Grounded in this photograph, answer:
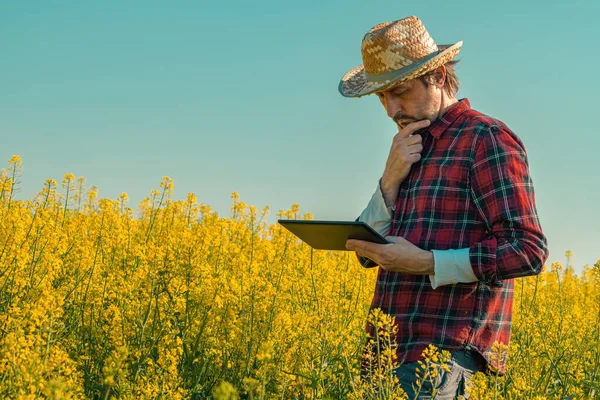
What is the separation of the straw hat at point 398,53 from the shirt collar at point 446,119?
7.2 inches

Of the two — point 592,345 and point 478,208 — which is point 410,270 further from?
point 592,345

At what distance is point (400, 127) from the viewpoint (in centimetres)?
302

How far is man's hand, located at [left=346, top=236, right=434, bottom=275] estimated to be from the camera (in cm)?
266

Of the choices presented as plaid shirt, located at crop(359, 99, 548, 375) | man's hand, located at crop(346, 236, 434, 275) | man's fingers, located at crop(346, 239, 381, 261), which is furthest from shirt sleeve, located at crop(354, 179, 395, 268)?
man's hand, located at crop(346, 236, 434, 275)

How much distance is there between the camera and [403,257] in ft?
8.75

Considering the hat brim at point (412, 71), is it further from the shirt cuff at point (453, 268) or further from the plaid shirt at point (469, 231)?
the shirt cuff at point (453, 268)

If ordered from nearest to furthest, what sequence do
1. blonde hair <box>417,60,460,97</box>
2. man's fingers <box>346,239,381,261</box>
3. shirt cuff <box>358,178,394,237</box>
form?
man's fingers <box>346,239,381,261</box>
blonde hair <box>417,60,460,97</box>
shirt cuff <box>358,178,394,237</box>

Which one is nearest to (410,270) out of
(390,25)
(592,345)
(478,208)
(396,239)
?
(396,239)

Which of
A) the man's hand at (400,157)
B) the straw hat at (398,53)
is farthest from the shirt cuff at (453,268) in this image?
the straw hat at (398,53)

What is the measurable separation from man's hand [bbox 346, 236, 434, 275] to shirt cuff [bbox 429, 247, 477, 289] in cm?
4

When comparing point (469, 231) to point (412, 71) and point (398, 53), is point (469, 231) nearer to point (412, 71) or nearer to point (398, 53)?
point (412, 71)

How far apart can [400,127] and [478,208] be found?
0.50 m

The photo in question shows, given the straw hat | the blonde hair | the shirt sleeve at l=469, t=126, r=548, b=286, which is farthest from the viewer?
the blonde hair

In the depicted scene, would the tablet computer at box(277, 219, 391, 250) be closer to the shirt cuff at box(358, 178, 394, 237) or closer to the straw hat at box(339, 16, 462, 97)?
the shirt cuff at box(358, 178, 394, 237)
